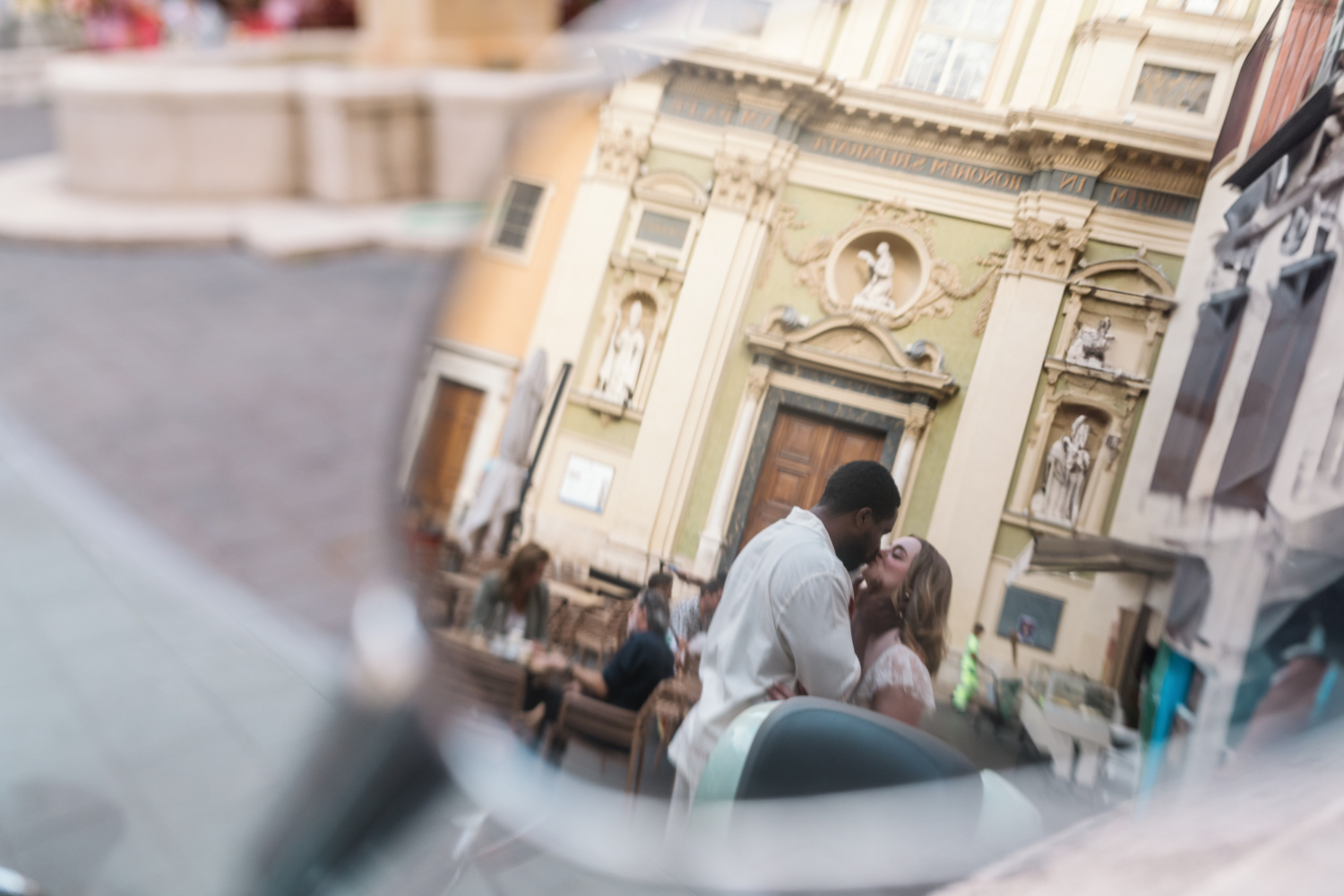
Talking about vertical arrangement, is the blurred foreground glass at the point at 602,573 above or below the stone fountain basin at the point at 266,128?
below

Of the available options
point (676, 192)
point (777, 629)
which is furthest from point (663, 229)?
point (777, 629)

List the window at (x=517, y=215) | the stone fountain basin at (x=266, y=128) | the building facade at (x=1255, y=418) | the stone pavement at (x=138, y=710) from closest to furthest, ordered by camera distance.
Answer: the building facade at (x=1255, y=418), the window at (x=517, y=215), the stone pavement at (x=138, y=710), the stone fountain basin at (x=266, y=128)

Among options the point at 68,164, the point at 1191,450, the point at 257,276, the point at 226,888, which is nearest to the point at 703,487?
the point at 1191,450

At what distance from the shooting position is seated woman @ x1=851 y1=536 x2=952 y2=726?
0.49 meters

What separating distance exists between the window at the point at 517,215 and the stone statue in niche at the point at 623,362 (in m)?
0.13

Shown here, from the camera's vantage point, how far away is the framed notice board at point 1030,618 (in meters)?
0.48

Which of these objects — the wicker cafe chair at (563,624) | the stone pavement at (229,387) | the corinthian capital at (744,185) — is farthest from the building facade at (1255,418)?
the stone pavement at (229,387)

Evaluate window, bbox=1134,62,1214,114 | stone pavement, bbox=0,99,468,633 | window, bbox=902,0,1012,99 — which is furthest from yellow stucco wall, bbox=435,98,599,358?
stone pavement, bbox=0,99,468,633

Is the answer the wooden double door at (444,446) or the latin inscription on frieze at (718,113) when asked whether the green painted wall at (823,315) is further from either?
the wooden double door at (444,446)

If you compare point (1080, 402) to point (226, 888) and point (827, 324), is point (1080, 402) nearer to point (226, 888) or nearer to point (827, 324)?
point (827, 324)

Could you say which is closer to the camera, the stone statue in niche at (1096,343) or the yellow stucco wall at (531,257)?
the stone statue in niche at (1096,343)

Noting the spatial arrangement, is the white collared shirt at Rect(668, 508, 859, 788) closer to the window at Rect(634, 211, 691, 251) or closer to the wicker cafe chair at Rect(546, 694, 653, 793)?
the wicker cafe chair at Rect(546, 694, 653, 793)

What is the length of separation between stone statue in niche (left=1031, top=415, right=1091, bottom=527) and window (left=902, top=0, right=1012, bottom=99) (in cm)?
18

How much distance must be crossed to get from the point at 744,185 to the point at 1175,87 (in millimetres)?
213
